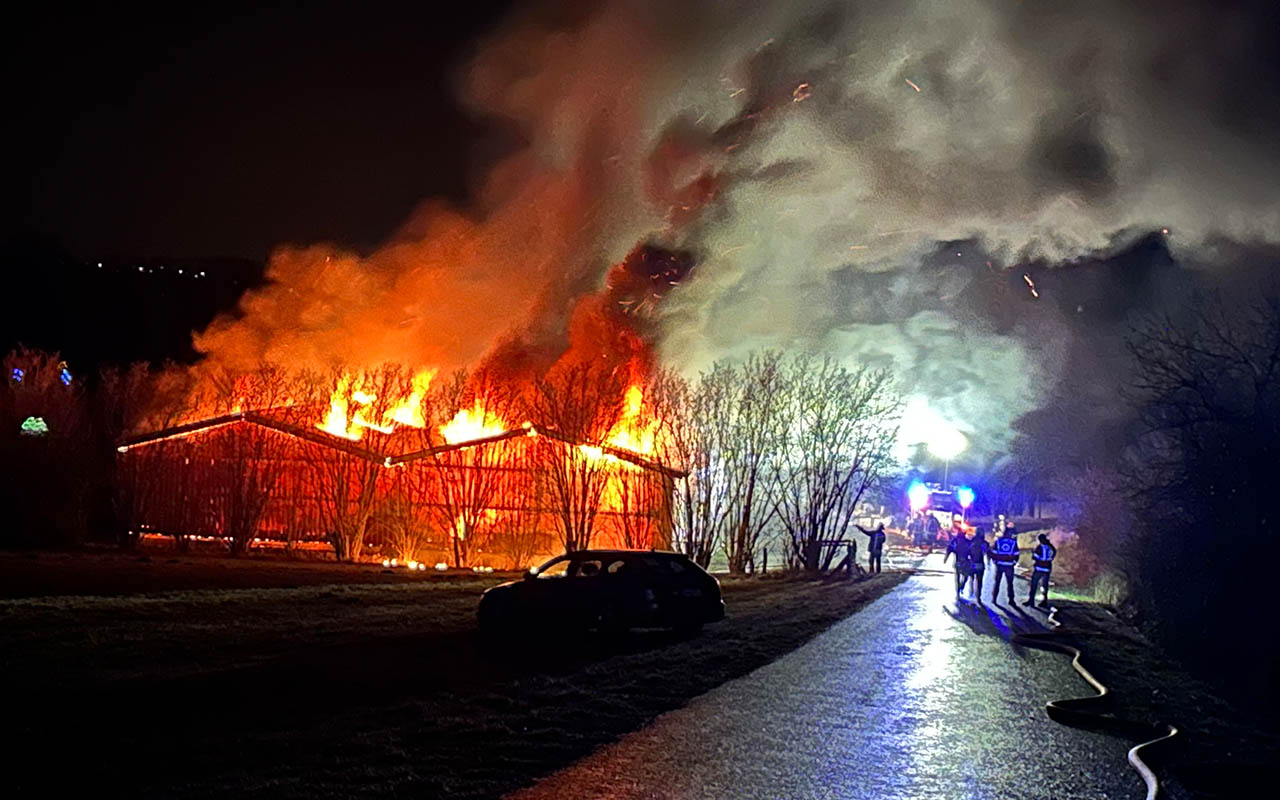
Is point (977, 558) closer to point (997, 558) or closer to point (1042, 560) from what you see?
point (997, 558)

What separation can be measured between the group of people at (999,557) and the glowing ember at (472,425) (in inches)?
657

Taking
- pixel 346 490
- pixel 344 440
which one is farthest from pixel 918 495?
pixel 344 440

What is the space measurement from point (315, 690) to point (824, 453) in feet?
96.7

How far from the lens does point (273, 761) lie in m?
8.03

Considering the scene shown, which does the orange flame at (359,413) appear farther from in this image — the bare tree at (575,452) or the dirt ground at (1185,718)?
the dirt ground at (1185,718)

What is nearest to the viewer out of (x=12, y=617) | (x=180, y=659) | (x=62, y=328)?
(x=180, y=659)

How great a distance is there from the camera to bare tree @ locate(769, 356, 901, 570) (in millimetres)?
38688

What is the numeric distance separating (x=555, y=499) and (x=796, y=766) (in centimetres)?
2675

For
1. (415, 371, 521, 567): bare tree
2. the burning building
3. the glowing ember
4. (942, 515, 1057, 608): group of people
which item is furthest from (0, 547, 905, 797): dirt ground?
the glowing ember

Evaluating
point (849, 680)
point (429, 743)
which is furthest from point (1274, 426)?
point (429, 743)

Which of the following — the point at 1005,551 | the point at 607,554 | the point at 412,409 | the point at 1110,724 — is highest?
the point at 412,409

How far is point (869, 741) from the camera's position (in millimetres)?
9500

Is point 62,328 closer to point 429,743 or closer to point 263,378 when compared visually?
point 263,378

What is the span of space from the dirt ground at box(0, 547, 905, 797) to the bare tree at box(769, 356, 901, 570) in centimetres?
1812
